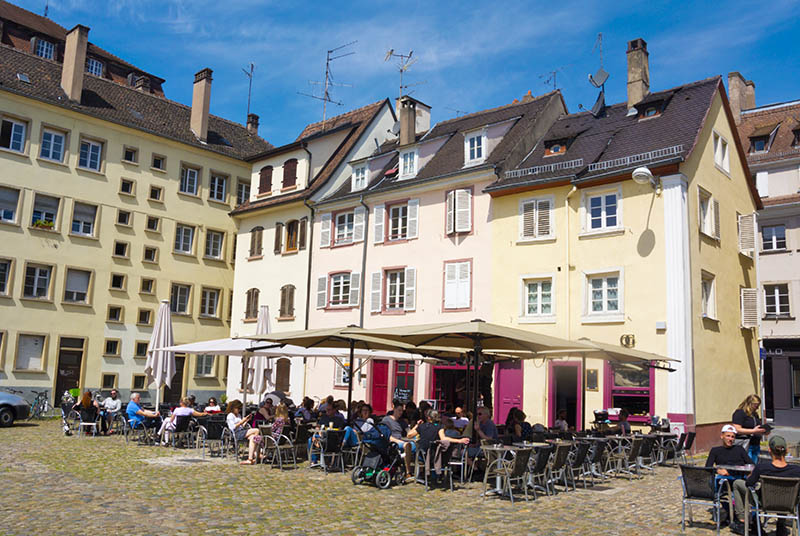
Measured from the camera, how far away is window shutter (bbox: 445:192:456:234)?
24.0 m

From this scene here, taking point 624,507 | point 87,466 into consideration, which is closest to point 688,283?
point 624,507

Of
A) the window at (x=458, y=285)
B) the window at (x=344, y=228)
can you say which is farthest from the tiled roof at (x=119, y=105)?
the window at (x=458, y=285)

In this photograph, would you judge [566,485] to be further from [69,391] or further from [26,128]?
[26,128]

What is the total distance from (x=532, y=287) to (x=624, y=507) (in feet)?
39.0

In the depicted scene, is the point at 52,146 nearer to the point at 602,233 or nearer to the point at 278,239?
the point at 278,239

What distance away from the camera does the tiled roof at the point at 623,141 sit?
66.4 ft

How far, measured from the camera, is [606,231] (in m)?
20.2

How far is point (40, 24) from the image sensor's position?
4325cm

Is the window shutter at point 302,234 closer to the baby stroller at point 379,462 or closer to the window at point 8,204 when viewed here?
the window at point 8,204

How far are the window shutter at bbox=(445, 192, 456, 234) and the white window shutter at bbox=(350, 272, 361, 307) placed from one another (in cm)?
449

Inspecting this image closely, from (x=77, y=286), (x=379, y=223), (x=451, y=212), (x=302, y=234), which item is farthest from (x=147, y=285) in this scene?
(x=451, y=212)

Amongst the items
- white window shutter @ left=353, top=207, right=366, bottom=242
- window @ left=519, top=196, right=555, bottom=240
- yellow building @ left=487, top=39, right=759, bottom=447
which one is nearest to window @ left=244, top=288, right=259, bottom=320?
white window shutter @ left=353, top=207, right=366, bottom=242

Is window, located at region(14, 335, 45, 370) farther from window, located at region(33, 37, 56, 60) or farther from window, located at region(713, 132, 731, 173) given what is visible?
window, located at region(713, 132, 731, 173)

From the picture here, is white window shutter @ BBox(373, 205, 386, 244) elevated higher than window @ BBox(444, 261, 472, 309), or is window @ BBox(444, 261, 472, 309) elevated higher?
white window shutter @ BBox(373, 205, 386, 244)
